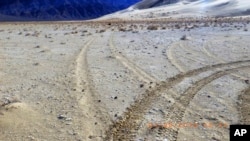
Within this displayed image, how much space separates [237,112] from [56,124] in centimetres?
435

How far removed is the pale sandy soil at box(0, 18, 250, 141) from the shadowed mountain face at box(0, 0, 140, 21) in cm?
14444

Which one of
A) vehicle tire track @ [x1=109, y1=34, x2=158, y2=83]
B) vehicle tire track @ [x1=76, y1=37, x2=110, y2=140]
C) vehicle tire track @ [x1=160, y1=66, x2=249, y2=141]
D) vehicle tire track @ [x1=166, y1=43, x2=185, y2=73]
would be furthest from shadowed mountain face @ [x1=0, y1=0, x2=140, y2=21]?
vehicle tire track @ [x1=160, y1=66, x2=249, y2=141]

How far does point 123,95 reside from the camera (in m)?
9.82

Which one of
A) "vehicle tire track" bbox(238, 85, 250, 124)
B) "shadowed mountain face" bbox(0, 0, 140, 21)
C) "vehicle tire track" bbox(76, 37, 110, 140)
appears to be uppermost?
"shadowed mountain face" bbox(0, 0, 140, 21)

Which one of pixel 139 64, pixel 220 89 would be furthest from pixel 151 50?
pixel 220 89

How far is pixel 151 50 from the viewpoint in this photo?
17.3 metres

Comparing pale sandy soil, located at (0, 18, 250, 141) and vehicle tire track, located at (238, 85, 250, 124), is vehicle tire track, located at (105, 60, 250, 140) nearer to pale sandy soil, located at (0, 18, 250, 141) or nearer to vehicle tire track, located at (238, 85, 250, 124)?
pale sandy soil, located at (0, 18, 250, 141)

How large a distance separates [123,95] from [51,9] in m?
159

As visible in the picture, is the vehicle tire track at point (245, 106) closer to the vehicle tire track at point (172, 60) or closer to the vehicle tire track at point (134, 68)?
the vehicle tire track at point (134, 68)

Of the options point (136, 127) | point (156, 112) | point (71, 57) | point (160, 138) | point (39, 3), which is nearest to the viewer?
point (160, 138)

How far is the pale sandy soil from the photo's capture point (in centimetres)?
750

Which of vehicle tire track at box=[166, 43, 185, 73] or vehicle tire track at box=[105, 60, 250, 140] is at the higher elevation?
vehicle tire track at box=[166, 43, 185, 73]

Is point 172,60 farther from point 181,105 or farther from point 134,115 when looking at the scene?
point 134,115

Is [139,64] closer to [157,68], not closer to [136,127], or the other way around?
[157,68]
